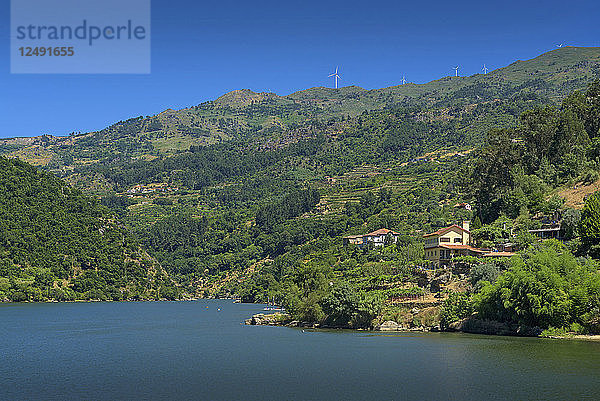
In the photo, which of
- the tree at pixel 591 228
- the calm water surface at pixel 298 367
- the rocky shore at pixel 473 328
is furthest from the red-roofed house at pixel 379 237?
the tree at pixel 591 228

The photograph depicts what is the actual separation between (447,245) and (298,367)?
43.8m

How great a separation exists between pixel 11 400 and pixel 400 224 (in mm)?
129336

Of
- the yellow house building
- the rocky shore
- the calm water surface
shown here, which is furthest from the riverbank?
the yellow house building

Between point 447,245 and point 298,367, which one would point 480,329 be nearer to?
point 447,245

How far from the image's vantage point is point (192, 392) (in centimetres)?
4312

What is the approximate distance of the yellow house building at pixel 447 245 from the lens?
286ft

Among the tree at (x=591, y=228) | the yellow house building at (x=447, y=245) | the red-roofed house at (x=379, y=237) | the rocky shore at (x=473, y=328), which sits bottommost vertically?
the rocky shore at (x=473, y=328)

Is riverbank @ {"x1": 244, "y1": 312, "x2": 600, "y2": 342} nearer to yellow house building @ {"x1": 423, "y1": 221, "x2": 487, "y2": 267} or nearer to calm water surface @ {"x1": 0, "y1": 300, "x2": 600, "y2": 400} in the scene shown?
calm water surface @ {"x1": 0, "y1": 300, "x2": 600, "y2": 400}

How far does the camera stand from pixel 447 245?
90.1 m

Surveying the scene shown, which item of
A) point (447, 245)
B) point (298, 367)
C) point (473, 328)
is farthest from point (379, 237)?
point (298, 367)

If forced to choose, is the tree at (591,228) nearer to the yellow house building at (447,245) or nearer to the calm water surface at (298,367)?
the yellow house building at (447,245)

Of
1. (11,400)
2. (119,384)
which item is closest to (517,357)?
(119,384)

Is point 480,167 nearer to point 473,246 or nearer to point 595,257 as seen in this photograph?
point 473,246

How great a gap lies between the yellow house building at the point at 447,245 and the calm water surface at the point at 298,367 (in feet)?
68.3
